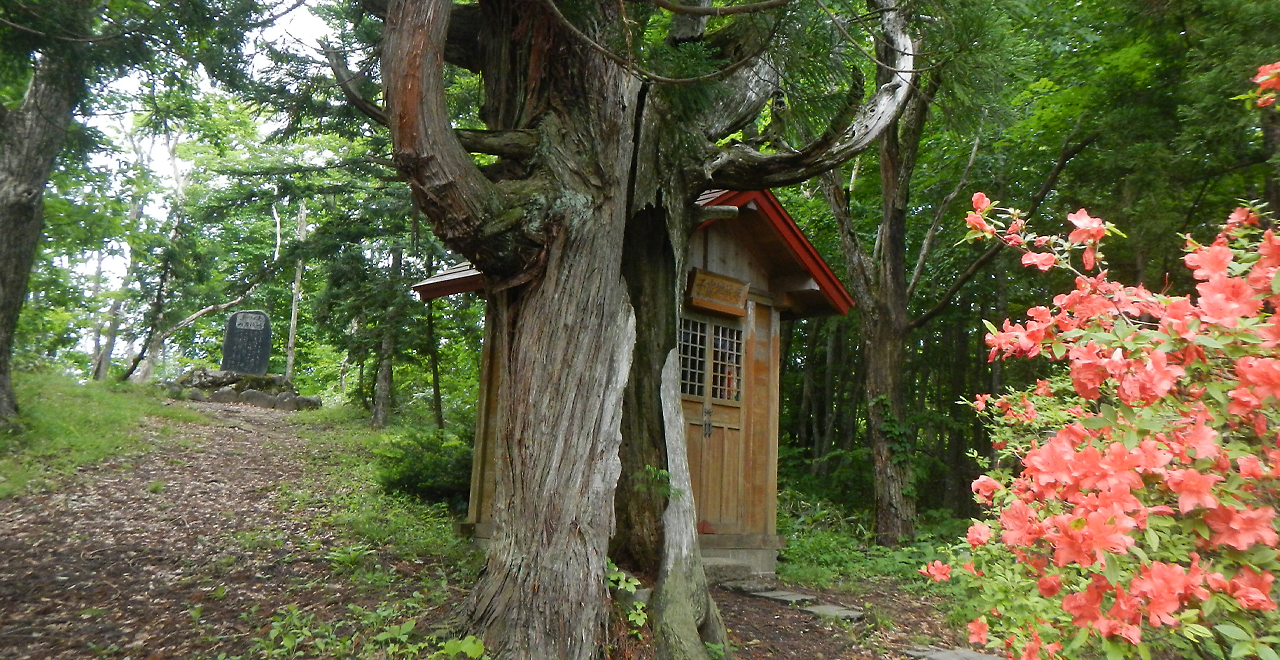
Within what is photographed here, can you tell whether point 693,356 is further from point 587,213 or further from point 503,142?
point 503,142

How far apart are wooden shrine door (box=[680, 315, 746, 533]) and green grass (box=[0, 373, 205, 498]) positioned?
271 inches

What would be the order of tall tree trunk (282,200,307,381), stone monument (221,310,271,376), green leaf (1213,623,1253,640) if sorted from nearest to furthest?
green leaf (1213,623,1253,640), stone monument (221,310,271,376), tall tree trunk (282,200,307,381)

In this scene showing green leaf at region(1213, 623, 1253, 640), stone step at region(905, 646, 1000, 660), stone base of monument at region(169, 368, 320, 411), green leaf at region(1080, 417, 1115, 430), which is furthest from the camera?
stone base of monument at region(169, 368, 320, 411)

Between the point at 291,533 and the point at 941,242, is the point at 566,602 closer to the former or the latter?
the point at 291,533

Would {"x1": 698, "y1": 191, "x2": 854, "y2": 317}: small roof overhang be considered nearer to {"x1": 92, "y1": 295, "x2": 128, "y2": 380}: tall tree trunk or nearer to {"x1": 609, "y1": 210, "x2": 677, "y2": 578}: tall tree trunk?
{"x1": 609, "y1": 210, "x2": 677, "y2": 578}: tall tree trunk

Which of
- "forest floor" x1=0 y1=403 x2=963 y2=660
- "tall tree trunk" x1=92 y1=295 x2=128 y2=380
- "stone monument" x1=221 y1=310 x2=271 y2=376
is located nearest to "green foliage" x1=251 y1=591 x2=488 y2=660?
"forest floor" x1=0 y1=403 x2=963 y2=660

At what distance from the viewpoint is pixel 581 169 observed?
5.25 metres

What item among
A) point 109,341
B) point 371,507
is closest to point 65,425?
point 371,507

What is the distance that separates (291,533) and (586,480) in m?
4.40

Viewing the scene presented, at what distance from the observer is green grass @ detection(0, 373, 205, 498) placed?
29.8 ft

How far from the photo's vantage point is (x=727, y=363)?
28.0ft

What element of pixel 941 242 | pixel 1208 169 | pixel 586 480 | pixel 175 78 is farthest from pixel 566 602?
pixel 941 242

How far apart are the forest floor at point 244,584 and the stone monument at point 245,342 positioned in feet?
30.2

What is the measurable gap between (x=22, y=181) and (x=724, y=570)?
921cm
